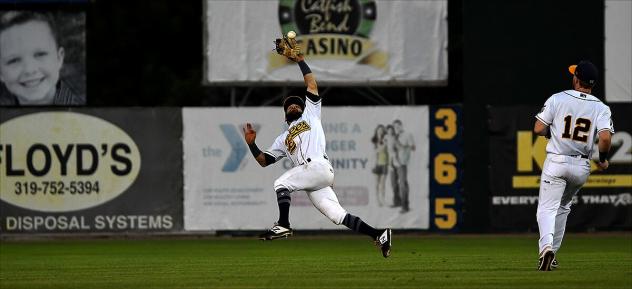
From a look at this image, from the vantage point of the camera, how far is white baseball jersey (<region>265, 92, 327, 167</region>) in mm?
15078

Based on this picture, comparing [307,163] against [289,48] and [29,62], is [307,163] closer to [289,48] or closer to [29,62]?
[289,48]

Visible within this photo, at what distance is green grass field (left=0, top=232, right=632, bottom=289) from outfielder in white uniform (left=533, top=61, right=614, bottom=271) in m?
0.75

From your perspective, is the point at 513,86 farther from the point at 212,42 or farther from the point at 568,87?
the point at 212,42

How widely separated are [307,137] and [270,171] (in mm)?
8912

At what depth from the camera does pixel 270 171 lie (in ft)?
78.5

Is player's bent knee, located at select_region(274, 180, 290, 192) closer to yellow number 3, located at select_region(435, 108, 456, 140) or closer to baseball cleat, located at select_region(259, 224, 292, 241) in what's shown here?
baseball cleat, located at select_region(259, 224, 292, 241)

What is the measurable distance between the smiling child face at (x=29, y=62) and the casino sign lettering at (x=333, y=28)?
4.03 meters

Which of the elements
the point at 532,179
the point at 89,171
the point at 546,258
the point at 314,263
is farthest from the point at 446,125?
the point at 546,258

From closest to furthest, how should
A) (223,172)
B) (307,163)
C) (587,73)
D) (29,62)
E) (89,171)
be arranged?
(587,73), (307,163), (89,171), (223,172), (29,62)

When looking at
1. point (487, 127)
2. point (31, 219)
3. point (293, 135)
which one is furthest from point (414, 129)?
point (293, 135)

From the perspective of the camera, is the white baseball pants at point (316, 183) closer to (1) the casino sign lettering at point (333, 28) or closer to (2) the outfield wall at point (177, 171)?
(2) the outfield wall at point (177, 171)

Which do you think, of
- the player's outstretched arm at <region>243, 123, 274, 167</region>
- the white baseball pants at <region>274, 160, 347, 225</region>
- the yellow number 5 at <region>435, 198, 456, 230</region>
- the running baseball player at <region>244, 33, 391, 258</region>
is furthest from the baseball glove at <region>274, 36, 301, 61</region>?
the yellow number 5 at <region>435, 198, 456, 230</region>

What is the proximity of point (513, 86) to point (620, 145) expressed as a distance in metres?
2.18

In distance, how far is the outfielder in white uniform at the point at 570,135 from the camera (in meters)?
13.8
